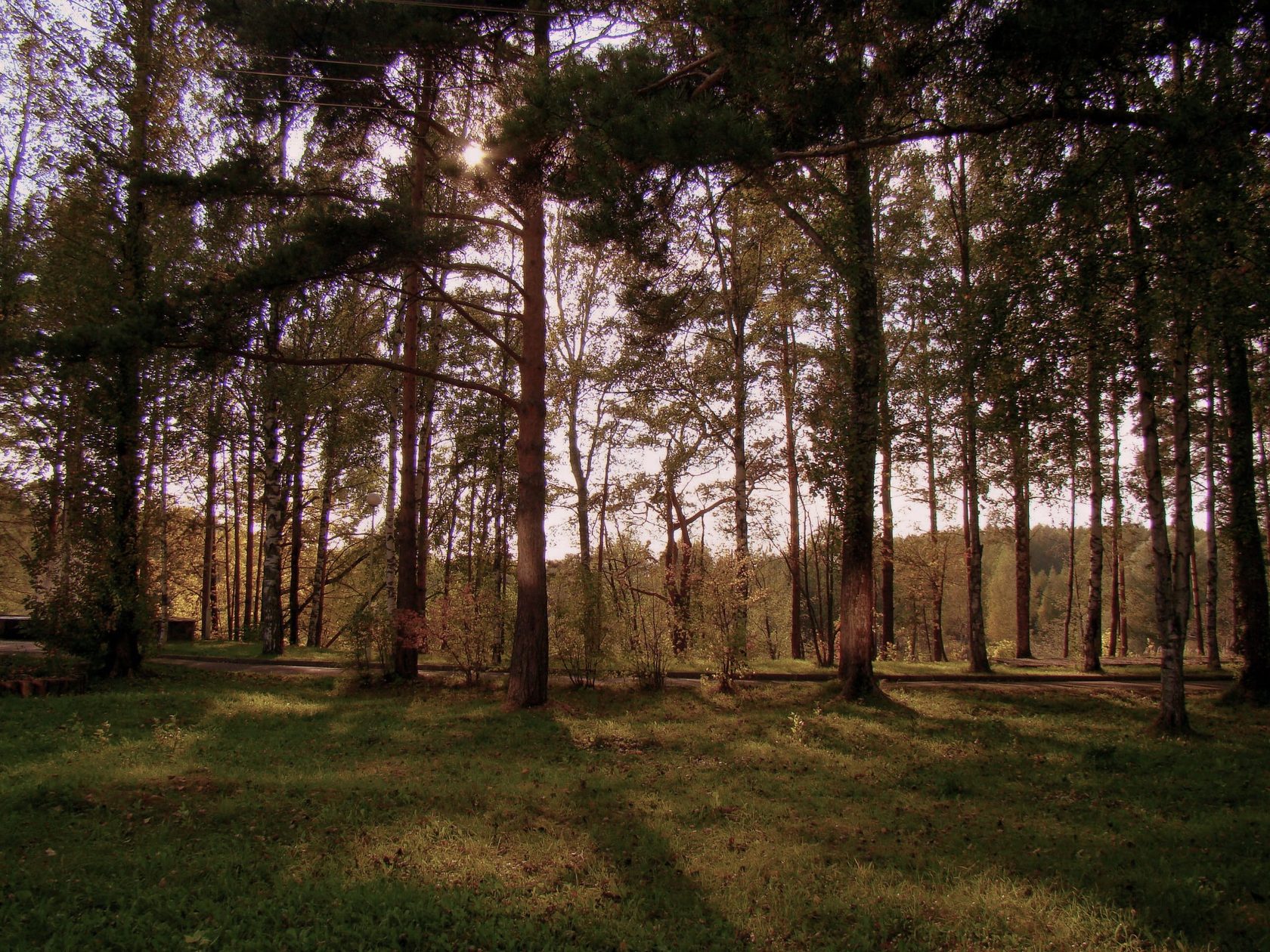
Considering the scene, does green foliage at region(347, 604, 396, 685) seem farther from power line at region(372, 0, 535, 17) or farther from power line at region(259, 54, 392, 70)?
power line at region(372, 0, 535, 17)

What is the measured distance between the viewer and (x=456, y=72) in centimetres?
1055

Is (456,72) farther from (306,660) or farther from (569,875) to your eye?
(306,660)

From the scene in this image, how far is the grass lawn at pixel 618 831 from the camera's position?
4250mm

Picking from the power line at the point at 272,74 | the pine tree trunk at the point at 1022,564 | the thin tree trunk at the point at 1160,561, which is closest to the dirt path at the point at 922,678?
the pine tree trunk at the point at 1022,564

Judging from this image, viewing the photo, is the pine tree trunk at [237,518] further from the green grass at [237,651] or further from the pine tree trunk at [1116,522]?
the pine tree trunk at [1116,522]

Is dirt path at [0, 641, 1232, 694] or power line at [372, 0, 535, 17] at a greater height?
power line at [372, 0, 535, 17]

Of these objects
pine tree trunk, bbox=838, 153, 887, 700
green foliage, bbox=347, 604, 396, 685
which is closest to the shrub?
green foliage, bbox=347, 604, 396, 685

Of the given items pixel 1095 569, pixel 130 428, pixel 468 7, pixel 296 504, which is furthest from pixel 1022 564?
pixel 296 504

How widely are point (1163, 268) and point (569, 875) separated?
8.23 metres

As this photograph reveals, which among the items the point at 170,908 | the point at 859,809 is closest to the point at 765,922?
the point at 859,809

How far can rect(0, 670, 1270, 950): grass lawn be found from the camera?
4250 millimetres

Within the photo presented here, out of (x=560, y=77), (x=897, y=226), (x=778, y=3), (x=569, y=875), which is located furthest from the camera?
(x=897, y=226)

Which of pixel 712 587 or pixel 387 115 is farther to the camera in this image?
pixel 712 587

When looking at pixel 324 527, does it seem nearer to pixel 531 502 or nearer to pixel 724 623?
pixel 531 502
